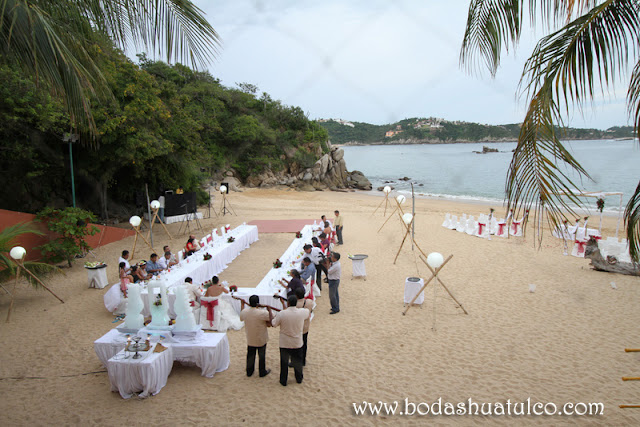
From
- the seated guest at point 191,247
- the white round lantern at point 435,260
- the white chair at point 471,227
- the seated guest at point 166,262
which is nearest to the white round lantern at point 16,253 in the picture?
the seated guest at point 166,262

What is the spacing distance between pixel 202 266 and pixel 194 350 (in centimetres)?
508

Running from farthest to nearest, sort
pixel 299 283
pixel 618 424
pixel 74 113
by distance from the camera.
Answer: pixel 299 283 → pixel 618 424 → pixel 74 113

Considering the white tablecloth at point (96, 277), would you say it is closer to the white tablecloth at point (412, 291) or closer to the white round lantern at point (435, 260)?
the white tablecloth at point (412, 291)

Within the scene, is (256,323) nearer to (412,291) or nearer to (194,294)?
(194,294)

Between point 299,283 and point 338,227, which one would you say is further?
point 338,227

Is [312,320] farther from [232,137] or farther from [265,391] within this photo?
[232,137]

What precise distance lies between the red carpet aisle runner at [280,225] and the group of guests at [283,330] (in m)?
12.6

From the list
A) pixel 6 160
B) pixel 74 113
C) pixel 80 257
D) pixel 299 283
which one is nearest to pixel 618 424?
pixel 299 283

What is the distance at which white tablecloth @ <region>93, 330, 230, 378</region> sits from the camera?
6.52 m

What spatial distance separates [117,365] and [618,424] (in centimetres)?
716

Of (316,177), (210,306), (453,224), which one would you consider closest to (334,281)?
(210,306)

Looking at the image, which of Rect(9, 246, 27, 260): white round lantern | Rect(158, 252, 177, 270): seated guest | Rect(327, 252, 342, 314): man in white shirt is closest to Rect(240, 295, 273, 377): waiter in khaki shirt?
Rect(327, 252, 342, 314): man in white shirt

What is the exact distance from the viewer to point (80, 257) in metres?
14.1

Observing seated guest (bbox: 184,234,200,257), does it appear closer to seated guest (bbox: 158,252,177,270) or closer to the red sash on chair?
seated guest (bbox: 158,252,177,270)
